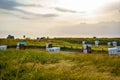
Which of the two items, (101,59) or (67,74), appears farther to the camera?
(101,59)

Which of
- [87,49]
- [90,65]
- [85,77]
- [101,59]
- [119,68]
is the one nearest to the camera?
[85,77]

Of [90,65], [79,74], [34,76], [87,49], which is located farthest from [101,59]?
[87,49]

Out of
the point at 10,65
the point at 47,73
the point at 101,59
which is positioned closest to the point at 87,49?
the point at 101,59

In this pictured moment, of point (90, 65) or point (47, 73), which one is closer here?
point (47, 73)

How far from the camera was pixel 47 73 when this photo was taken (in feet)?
46.5

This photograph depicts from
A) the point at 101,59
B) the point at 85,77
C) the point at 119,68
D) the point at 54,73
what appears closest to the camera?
the point at 85,77

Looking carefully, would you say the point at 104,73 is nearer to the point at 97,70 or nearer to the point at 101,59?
the point at 97,70

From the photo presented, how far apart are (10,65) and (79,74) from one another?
610 cm

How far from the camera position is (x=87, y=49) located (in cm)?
4094

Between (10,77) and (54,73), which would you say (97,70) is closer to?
(54,73)

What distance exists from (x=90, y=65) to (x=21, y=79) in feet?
17.9

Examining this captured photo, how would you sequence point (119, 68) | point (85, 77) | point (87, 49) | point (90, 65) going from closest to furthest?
point (85, 77) → point (119, 68) → point (90, 65) → point (87, 49)

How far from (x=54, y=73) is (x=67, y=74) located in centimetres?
79

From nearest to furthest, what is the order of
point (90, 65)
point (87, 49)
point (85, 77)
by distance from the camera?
point (85, 77)
point (90, 65)
point (87, 49)
